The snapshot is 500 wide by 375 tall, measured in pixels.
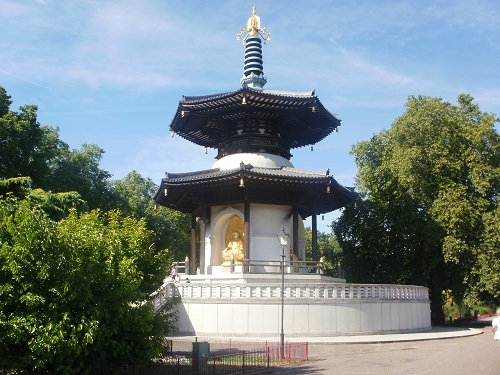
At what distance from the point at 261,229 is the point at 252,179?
3965 mm

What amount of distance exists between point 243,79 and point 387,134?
58.3ft

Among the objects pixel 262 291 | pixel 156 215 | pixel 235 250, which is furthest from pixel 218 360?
pixel 156 215

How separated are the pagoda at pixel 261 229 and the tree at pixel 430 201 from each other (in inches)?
360

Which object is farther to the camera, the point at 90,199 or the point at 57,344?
the point at 90,199

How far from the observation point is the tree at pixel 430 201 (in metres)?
40.5

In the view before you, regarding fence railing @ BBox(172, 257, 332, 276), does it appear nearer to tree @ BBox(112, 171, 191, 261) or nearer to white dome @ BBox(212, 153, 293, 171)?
white dome @ BBox(212, 153, 293, 171)

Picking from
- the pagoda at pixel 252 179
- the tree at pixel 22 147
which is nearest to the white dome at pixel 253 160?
the pagoda at pixel 252 179

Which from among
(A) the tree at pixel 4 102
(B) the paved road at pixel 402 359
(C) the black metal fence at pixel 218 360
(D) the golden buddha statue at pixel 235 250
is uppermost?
(A) the tree at pixel 4 102

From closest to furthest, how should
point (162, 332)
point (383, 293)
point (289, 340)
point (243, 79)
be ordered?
1. point (162, 332)
2. point (289, 340)
3. point (383, 293)
4. point (243, 79)

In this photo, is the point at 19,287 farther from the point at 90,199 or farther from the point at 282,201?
the point at 90,199

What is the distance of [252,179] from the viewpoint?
29344mm

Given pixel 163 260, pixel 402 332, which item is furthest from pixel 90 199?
pixel 163 260

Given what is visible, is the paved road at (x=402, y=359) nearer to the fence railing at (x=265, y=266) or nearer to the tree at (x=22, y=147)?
the fence railing at (x=265, y=266)

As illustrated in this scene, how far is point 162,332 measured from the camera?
49.1 ft
